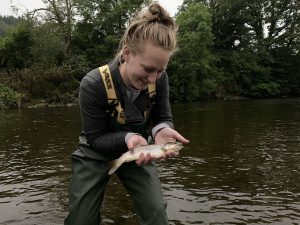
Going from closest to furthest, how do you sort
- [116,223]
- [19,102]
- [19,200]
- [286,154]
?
[116,223] → [19,200] → [286,154] → [19,102]

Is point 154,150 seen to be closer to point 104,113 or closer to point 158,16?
point 104,113

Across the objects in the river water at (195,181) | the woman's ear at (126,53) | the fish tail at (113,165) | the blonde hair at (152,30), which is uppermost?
the blonde hair at (152,30)

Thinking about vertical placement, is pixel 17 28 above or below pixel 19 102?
above

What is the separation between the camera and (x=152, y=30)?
3.29m

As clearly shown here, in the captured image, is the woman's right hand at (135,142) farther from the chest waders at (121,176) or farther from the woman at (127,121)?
the chest waders at (121,176)

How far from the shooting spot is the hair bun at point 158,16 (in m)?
3.40

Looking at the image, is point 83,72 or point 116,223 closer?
point 116,223

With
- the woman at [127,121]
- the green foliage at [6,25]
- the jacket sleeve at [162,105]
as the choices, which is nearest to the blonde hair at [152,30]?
the woman at [127,121]

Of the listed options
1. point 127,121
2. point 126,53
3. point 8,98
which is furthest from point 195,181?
point 8,98

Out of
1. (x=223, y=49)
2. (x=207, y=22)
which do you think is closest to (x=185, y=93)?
(x=207, y=22)

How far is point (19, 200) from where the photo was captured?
7398 mm

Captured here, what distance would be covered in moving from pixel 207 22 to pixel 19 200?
134ft

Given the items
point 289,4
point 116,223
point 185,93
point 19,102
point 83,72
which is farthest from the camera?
point 289,4

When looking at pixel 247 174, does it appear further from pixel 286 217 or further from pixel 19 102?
pixel 19 102
